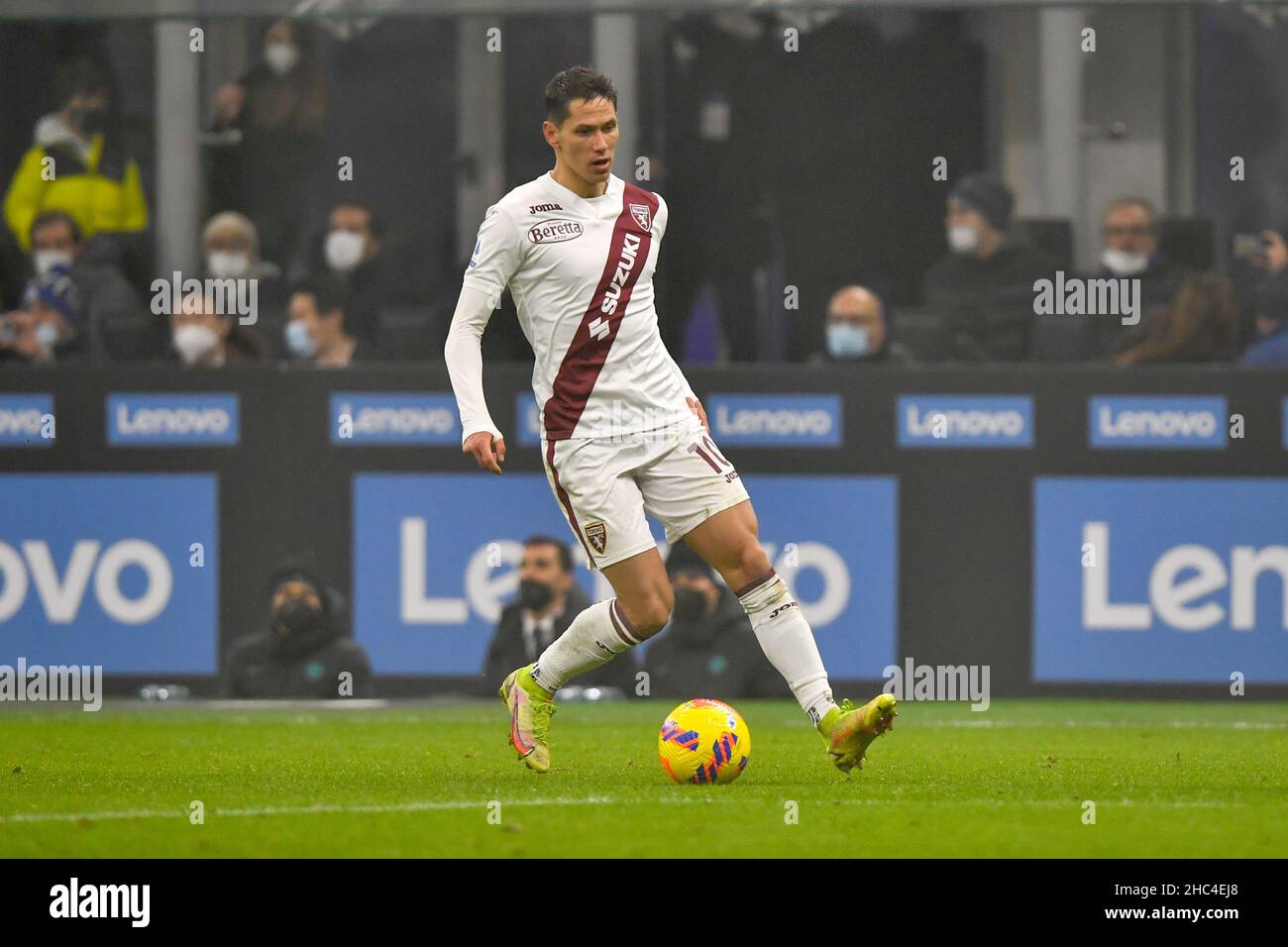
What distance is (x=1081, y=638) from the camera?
11711mm

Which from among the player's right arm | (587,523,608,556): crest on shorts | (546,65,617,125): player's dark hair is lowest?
(587,523,608,556): crest on shorts

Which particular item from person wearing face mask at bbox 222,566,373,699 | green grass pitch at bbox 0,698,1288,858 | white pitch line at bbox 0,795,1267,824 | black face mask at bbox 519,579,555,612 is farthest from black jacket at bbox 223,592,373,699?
white pitch line at bbox 0,795,1267,824

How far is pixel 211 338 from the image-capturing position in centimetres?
1237

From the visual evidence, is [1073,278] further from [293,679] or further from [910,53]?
[293,679]

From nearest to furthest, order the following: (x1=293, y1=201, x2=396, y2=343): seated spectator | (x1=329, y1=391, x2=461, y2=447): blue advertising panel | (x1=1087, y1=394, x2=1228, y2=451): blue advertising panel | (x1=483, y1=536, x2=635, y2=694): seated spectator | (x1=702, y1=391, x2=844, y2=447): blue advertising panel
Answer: (x1=1087, y1=394, x2=1228, y2=451): blue advertising panel, (x1=483, y1=536, x2=635, y2=694): seated spectator, (x1=702, y1=391, x2=844, y2=447): blue advertising panel, (x1=329, y1=391, x2=461, y2=447): blue advertising panel, (x1=293, y1=201, x2=396, y2=343): seated spectator

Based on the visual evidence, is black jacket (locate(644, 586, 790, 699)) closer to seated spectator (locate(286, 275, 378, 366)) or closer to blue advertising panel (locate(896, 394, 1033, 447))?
blue advertising panel (locate(896, 394, 1033, 447))

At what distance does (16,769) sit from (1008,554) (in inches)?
215

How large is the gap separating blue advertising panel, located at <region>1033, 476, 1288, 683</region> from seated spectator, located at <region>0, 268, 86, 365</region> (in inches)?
213

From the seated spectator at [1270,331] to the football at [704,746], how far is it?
5106 mm

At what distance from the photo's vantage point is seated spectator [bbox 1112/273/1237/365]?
12.0 m

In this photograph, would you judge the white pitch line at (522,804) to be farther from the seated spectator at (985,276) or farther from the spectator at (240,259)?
the spectator at (240,259)

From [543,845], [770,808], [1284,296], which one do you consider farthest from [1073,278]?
[543,845]

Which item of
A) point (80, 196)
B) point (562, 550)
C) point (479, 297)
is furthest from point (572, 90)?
point (80, 196)
